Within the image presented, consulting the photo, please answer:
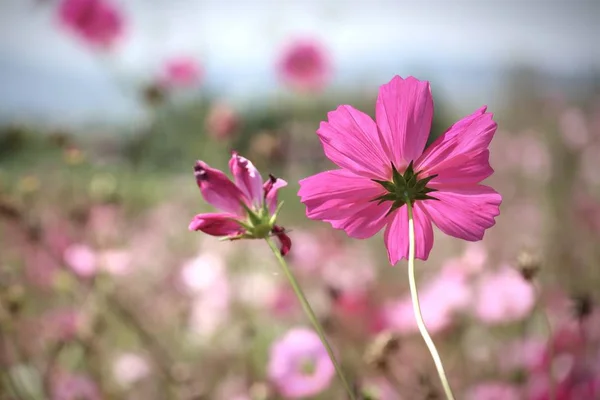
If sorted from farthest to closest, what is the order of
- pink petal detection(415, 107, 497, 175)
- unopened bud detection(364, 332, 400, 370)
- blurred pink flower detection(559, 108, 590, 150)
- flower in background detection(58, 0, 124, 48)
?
blurred pink flower detection(559, 108, 590, 150), flower in background detection(58, 0, 124, 48), unopened bud detection(364, 332, 400, 370), pink petal detection(415, 107, 497, 175)

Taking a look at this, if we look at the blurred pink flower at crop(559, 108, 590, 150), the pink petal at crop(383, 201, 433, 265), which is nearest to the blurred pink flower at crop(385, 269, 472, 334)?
the pink petal at crop(383, 201, 433, 265)

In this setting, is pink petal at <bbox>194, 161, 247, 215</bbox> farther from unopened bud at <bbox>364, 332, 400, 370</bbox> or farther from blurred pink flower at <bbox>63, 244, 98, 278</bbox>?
blurred pink flower at <bbox>63, 244, 98, 278</bbox>

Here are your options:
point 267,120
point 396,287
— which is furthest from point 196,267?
point 267,120

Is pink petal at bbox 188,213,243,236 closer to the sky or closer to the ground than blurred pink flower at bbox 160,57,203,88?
closer to the ground

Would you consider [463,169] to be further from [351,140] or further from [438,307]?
[438,307]

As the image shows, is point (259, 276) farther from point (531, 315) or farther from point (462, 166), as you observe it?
point (462, 166)

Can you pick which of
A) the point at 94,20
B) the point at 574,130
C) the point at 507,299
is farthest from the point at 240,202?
the point at 574,130

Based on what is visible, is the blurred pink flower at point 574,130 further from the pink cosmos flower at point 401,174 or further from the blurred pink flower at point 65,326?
the pink cosmos flower at point 401,174

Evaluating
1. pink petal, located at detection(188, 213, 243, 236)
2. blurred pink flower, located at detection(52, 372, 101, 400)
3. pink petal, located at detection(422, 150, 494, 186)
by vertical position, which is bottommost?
blurred pink flower, located at detection(52, 372, 101, 400)
